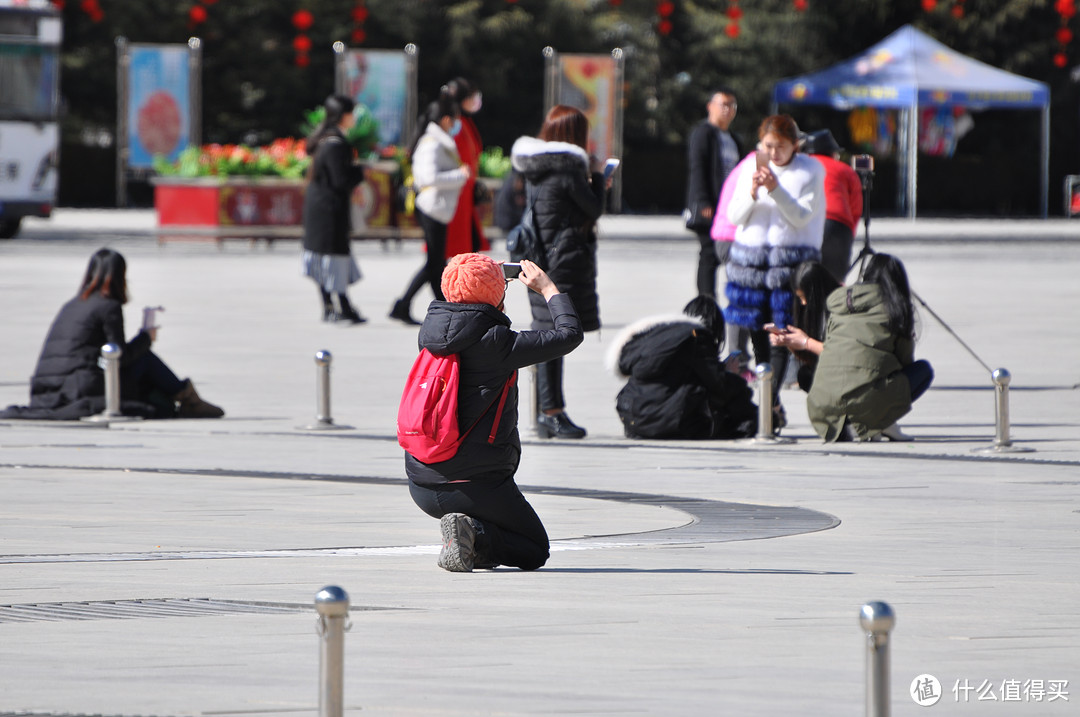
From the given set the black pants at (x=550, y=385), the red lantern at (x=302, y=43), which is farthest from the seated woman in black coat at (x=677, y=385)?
the red lantern at (x=302, y=43)

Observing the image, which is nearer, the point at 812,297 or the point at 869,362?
the point at 869,362

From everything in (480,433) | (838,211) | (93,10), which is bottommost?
(480,433)

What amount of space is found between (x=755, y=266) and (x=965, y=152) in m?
41.2

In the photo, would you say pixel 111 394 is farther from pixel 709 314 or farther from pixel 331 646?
pixel 331 646

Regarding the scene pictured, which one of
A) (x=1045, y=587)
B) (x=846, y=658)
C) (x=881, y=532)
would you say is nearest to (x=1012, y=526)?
(x=881, y=532)

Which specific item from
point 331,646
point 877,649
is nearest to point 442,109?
point 331,646

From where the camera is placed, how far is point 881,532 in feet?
24.3

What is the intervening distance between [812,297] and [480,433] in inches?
169

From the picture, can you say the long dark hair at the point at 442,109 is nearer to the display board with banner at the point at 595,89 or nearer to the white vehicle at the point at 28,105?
the white vehicle at the point at 28,105

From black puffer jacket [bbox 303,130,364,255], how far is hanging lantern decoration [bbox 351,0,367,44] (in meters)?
29.1

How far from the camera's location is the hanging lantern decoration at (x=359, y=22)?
45969mm

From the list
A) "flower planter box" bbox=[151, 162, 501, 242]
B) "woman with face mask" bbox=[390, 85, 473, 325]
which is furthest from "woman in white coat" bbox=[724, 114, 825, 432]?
"flower planter box" bbox=[151, 162, 501, 242]

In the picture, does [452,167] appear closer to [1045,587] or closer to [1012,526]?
[1012,526]

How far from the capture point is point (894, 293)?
1009 centimetres
